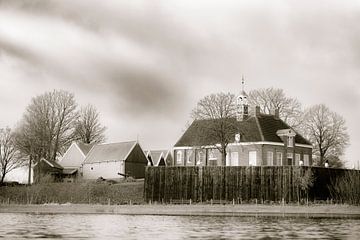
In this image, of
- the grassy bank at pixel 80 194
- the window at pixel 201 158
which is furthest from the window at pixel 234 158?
the grassy bank at pixel 80 194

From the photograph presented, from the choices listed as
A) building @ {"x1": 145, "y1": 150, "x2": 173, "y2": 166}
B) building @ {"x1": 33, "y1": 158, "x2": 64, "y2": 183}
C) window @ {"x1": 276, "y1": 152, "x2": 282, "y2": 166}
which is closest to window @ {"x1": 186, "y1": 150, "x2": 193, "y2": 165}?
building @ {"x1": 145, "y1": 150, "x2": 173, "y2": 166}

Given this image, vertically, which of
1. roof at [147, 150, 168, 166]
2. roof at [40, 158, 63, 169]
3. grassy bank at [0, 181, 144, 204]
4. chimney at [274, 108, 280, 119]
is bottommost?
grassy bank at [0, 181, 144, 204]

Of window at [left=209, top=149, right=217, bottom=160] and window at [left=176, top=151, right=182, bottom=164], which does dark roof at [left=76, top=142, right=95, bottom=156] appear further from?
window at [left=209, top=149, right=217, bottom=160]

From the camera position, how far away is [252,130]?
6838 cm

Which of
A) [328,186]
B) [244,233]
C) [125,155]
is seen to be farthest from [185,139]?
[244,233]

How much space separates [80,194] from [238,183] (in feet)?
49.9

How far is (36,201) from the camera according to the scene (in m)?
56.7

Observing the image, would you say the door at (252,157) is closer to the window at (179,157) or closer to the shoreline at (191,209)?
the window at (179,157)

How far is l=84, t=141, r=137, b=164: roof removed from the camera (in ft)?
237

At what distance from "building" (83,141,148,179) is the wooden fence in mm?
15768

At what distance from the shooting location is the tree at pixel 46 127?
75375mm

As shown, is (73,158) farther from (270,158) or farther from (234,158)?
(270,158)

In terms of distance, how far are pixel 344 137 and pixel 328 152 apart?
2.98 meters

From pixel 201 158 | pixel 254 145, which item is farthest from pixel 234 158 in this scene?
pixel 201 158
